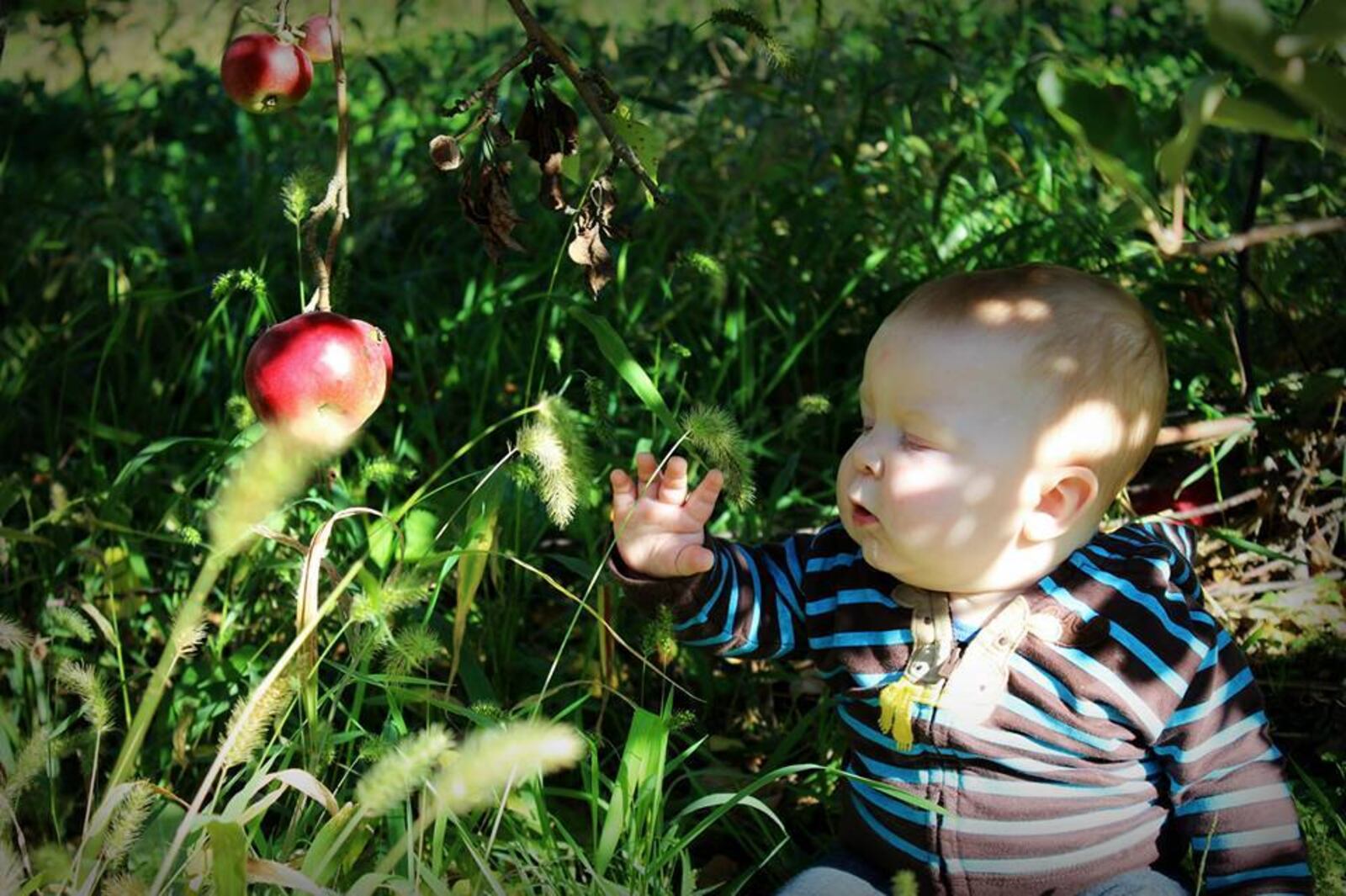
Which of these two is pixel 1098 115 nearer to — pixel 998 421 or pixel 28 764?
pixel 998 421

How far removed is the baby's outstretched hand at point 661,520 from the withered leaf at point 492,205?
0.27m

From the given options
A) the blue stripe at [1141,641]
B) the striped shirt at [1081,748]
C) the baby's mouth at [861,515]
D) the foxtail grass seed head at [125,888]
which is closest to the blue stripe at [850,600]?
the striped shirt at [1081,748]

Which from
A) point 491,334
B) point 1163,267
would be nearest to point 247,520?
point 491,334

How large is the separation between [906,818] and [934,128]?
5.70 ft

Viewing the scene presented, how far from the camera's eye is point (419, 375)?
7.63 ft

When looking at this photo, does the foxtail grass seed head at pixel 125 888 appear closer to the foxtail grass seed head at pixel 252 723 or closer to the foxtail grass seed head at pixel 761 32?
the foxtail grass seed head at pixel 252 723

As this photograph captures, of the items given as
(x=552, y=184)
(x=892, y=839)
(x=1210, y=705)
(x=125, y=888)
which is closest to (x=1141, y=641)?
(x=1210, y=705)

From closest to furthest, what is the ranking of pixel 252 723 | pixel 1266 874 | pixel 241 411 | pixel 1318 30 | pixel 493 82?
pixel 1318 30
pixel 252 723
pixel 493 82
pixel 1266 874
pixel 241 411

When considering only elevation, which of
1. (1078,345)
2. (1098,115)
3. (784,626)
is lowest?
(784,626)

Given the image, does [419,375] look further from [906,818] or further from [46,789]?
[906,818]

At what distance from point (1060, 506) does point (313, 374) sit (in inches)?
29.1

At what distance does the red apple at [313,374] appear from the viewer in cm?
134

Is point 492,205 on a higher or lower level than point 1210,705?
higher

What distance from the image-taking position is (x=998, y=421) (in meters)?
1.46
